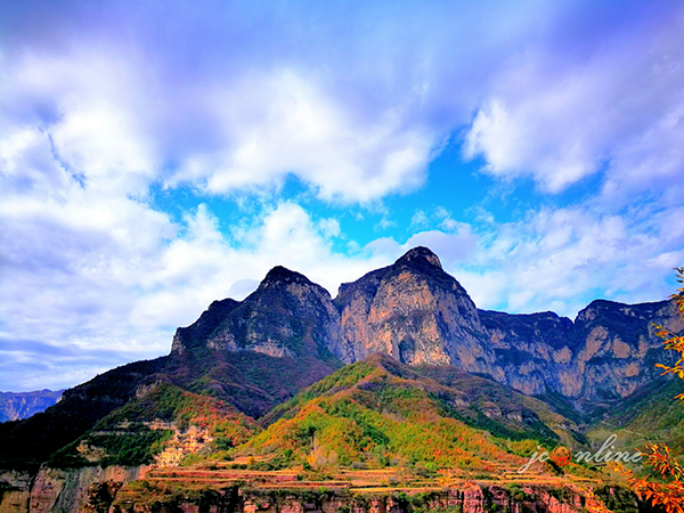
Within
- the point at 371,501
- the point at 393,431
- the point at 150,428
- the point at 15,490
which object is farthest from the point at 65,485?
the point at 371,501

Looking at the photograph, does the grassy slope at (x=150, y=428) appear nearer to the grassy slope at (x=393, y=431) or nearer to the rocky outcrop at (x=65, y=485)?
the rocky outcrop at (x=65, y=485)

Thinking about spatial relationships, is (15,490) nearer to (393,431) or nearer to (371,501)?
(393,431)

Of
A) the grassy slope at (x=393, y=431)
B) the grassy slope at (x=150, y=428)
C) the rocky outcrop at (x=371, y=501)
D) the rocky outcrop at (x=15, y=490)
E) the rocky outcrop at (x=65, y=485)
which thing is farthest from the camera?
the grassy slope at (x=150, y=428)

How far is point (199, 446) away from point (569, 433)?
146065mm

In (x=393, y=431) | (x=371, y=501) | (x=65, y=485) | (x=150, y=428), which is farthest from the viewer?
(x=150, y=428)

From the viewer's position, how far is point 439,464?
359 feet

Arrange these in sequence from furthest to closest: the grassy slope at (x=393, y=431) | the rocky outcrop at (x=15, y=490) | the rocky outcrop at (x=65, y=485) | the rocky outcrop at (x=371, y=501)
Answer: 1. the rocky outcrop at (x=65, y=485)
2. the rocky outcrop at (x=15, y=490)
3. the grassy slope at (x=393, y=431)
4. the rocky outcrop at (x=371, y=501)

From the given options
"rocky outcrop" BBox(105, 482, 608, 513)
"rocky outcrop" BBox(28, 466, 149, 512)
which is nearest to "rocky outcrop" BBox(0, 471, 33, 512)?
"rocky outcrop" BBox(28, 466, 149, 512)

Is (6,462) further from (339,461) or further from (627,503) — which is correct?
(627,503)

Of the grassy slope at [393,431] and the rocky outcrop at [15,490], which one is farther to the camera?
the rocky outcrop at [15,490]

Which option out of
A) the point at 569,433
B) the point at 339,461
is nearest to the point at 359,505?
the point at 339,461

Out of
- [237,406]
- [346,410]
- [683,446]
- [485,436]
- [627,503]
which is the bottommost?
[627,503]

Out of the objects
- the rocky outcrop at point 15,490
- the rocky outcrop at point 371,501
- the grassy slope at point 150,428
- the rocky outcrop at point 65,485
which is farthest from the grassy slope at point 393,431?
the rocky outcrop at point 15,490

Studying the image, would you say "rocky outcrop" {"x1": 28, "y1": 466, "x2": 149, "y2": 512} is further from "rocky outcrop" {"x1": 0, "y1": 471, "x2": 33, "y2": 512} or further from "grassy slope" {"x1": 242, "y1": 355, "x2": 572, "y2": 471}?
"grassy slope" {"x1": 242, "y1": 355, "x2": 572, "y2": 471}
